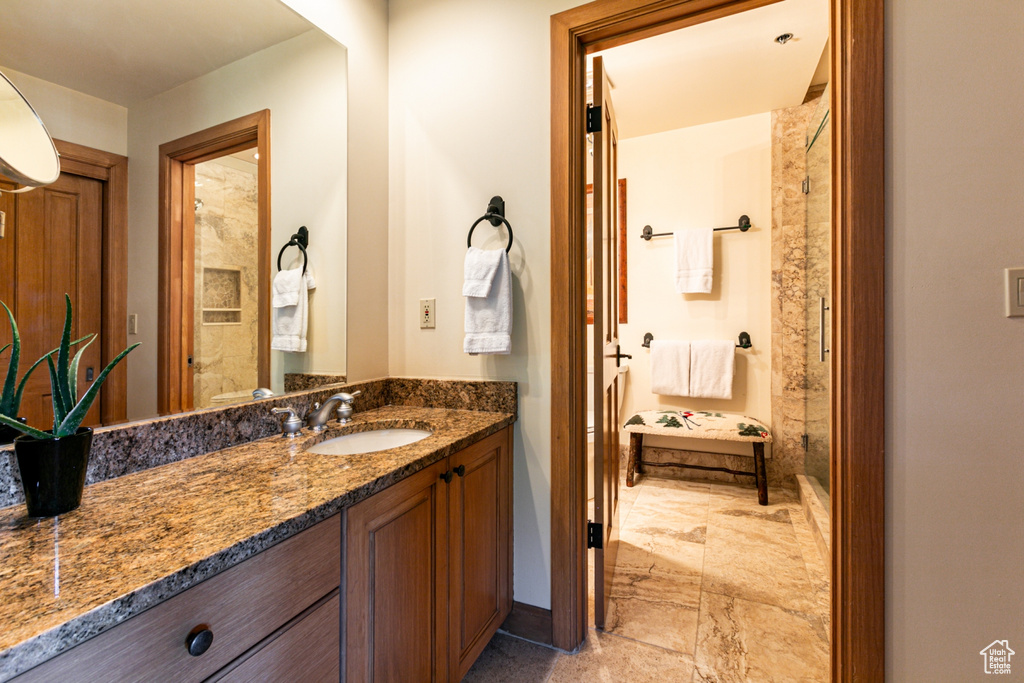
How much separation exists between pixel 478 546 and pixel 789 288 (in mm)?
2650

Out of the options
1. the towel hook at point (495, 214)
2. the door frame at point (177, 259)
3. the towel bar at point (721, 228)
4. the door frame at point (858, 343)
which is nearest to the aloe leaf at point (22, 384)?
the door frame at point (177, 259)

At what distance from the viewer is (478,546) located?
52.3 inches

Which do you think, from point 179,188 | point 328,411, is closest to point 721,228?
point 328,411

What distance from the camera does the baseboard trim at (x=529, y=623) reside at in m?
1.53

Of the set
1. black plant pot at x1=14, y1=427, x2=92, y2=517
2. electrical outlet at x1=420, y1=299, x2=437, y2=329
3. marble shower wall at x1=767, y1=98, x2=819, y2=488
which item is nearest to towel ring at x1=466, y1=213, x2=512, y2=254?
electrical outlet at x1=420, y1=299, x2=437, y2=329

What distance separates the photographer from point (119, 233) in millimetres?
970

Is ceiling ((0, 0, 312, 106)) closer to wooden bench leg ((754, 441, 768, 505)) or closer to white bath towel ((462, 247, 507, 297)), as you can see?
white bath towel ((462, 247, 507, 297))

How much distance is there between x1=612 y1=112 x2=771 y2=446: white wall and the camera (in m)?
2.99

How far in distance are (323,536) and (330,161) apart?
4.13 feet

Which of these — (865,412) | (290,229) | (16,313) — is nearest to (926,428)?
(865,412)

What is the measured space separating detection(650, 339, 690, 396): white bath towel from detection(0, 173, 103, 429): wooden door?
2.94 m

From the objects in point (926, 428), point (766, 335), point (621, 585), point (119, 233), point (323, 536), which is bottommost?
point (621, 585)

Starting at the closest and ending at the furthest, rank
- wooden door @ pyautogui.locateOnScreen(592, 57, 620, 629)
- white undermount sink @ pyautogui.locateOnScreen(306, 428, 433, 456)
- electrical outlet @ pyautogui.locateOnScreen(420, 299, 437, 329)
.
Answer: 1. white undermount sink @ pyautogui.locateOnScreen(306, 428, 433, 456)
2. wooden door @ pyautogui.locateOnScreen(592, 57, 620, 629)
3. electrical outlet @ pyautogui.locateOnScreen(420, 299, 437, 329)

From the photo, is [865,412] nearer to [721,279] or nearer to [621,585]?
[621,585]
